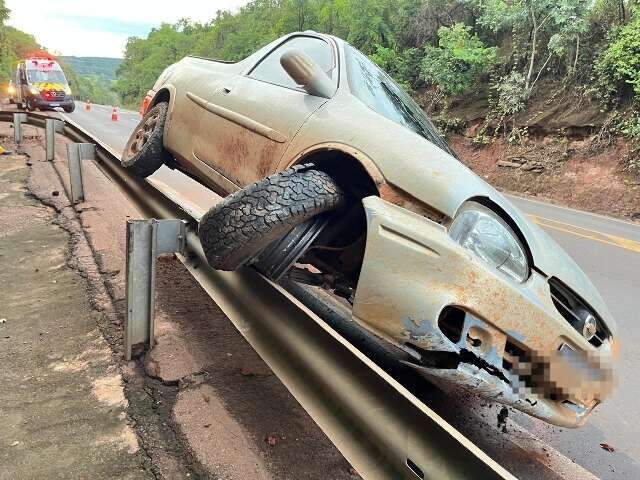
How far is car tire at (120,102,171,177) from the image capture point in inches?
170

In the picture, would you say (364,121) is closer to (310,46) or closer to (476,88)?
(310,46)

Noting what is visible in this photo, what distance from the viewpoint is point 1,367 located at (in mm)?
2688

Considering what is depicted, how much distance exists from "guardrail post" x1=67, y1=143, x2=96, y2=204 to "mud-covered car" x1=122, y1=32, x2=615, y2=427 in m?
2.42

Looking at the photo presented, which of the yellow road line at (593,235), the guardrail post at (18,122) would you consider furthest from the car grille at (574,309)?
the guardrail post at (18,122)

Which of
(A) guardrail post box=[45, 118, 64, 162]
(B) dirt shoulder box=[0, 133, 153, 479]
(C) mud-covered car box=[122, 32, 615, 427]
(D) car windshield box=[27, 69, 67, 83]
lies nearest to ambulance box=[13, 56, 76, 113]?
(D) car windshield box=[27, 69, 67, 83]

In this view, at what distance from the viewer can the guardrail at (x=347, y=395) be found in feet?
4.69

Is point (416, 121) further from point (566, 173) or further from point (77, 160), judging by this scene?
point (566, 173)

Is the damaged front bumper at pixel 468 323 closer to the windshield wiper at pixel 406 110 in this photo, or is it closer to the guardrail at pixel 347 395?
the guardrail at pixel 347 395

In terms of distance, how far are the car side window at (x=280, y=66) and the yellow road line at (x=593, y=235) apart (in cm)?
570

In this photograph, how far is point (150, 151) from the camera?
4348mm

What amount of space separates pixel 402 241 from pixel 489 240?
500mm

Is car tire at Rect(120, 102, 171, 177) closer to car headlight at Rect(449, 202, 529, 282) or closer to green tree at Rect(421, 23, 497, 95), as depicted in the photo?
car headlight at Rect(449, 202, 529, 282)

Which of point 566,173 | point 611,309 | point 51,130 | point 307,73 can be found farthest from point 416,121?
point 566,173

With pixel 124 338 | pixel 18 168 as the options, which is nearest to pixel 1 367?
pixel 124 338
